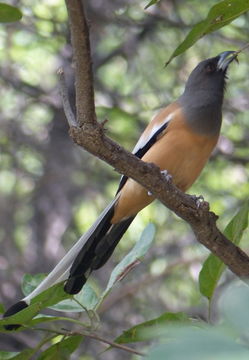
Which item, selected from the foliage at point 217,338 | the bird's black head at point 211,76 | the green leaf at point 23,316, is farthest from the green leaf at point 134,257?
the bird's black head at point 211,76

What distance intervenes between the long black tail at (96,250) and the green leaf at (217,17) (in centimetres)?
105

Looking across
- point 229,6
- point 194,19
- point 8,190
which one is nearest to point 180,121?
point 229,6

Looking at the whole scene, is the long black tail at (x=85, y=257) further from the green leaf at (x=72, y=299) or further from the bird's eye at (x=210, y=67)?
the bird's eye at (x=210, y=67)

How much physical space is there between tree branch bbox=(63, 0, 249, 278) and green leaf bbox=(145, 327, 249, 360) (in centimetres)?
111

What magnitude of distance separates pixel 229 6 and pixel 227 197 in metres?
4.49

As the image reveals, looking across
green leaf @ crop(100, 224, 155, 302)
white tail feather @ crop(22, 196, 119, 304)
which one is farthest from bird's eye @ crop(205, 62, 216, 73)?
green leaf @ crop(100, 224, 155, 302)

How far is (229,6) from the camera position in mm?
1796

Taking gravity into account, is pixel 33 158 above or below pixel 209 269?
above

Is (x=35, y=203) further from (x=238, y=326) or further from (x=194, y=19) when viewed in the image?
(x=238, y=326)

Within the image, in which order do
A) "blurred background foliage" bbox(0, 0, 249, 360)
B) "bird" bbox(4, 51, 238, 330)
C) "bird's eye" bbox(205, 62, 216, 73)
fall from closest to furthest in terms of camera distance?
"bird" bbox(4, 51, 238, 330)
"bird's eye" bbox(205, 62, 216, 73)
"blurred background foliage" bbox(0, 0, 249, 360)

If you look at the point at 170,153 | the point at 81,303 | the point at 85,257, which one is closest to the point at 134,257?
the point at 81,303

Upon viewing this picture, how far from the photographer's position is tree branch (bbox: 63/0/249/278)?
1.63 m

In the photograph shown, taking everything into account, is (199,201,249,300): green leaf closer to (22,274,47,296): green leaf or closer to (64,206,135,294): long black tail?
(64,206,135,294): long black tail

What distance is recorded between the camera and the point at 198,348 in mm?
543
